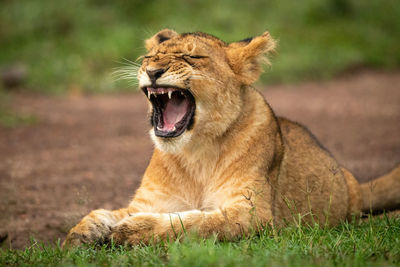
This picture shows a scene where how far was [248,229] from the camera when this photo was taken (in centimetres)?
352

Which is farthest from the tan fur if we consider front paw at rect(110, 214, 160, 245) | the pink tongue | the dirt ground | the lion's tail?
the lion's tail

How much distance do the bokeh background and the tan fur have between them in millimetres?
414

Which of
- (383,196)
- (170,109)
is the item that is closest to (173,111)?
(170,109)

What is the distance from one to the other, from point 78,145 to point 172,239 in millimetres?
5589

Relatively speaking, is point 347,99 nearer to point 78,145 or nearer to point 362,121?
point 362,121

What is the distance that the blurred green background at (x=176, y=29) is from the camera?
14734 mm

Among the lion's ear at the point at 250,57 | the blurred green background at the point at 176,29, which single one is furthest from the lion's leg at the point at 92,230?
the blurred green background at the point at 176,29

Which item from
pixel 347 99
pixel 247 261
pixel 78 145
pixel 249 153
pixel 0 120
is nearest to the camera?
pixel 247 261

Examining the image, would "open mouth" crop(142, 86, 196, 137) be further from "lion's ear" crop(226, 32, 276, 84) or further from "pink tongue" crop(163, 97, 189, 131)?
"lion's ear" crop(226, 32, 276, 84)

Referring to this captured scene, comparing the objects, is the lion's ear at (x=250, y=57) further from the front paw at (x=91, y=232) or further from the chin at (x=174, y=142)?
the front paw at (x=91, y=232)

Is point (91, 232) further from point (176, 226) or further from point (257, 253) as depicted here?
point (257, 253)

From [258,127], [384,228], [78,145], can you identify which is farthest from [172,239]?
[78,145]

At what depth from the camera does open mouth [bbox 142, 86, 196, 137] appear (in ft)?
12.2

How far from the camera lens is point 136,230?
343cm
